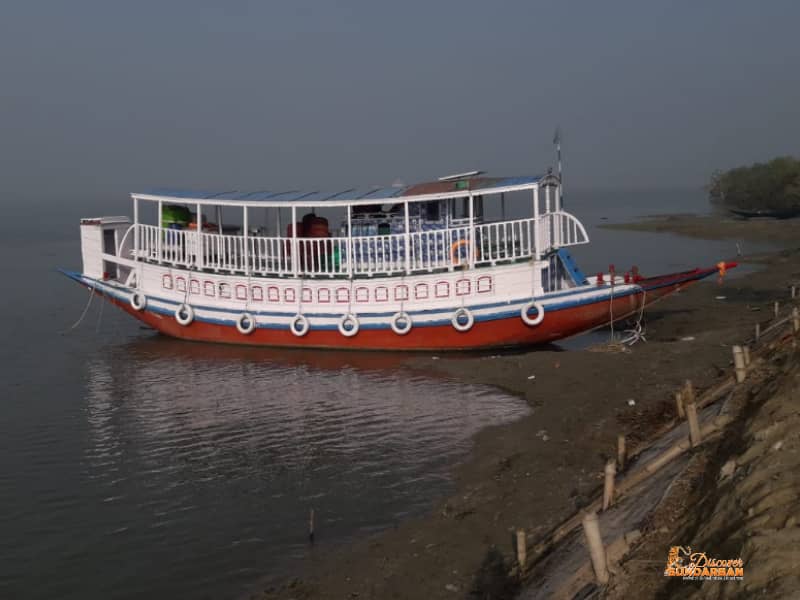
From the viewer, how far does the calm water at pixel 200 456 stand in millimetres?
9844

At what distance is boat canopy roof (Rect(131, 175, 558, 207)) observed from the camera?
64.1ft

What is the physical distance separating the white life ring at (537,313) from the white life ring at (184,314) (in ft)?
29.9

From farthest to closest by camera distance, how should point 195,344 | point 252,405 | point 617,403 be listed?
1. point 195,344
2. point 252,405
3. point 617,403

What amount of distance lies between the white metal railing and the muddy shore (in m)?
2.50

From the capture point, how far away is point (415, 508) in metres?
11.0

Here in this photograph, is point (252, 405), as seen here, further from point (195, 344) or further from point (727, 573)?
point (727, 573)

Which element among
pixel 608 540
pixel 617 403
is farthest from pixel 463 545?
pixel 617 403

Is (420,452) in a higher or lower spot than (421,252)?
lower

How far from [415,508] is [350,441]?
10.8ft

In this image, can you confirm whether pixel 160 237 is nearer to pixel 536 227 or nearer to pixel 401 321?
pixel 401 321

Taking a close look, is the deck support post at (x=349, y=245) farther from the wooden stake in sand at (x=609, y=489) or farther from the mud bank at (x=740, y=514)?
the mud bank at (x=740, y=514)

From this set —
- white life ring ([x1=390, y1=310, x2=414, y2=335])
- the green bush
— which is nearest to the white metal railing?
white life ring ([x1=390, y1=310, x2=414, y2=335])
